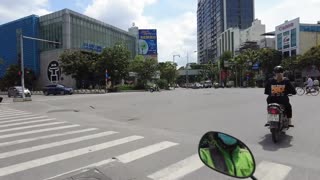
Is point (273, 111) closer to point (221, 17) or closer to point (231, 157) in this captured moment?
point (231, 157)

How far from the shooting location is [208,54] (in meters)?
184

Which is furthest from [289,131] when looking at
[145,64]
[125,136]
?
[145,64]

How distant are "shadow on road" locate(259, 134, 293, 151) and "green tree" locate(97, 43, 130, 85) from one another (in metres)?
58.5

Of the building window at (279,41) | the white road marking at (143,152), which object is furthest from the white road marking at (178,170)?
the building window at (279,41)

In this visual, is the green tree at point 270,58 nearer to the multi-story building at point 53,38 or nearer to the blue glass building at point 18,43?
the multi-story building at point 53,38

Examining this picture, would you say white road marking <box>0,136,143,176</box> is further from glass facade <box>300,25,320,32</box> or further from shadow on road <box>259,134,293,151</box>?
glass facade <box>300,25,320,32</box>

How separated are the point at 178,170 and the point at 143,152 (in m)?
1.72

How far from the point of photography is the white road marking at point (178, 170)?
6056mm

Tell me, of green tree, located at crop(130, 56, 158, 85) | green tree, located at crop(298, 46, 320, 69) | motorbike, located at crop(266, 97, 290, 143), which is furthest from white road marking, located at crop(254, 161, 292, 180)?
green tree, located at crop(298, 46, 320, 69)

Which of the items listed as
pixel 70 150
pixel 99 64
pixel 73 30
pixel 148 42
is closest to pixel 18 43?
pixel 73 30

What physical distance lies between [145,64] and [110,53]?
987 centimetres

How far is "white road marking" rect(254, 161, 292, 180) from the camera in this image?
593 centimetres

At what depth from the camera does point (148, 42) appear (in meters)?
92.6

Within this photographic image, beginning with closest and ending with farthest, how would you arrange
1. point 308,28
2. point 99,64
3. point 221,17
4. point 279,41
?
1. point 99,64
2. point 308,28
3. point 279,41
4. point 221,17
